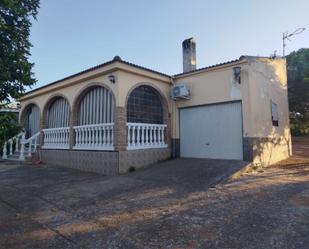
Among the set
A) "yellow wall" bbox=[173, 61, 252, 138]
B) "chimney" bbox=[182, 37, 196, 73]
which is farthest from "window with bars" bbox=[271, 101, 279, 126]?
"chimney" bbox=[182, 37, 196, 73]

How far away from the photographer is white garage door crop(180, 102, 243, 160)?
9.26 m

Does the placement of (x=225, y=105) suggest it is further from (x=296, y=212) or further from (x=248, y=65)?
(x=296, y=212)

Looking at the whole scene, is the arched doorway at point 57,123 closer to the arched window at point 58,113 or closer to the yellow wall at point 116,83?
the arched window at point 58,113

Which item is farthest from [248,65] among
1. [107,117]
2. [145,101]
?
[107,117]

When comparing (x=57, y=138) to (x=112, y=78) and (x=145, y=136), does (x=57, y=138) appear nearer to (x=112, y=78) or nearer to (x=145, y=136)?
(x=145, y=136)

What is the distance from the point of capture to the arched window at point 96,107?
9617 millimetres

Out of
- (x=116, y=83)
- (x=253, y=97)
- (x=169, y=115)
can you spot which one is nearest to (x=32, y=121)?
(x=116, y=83)

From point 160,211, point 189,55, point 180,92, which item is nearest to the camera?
point 160,211

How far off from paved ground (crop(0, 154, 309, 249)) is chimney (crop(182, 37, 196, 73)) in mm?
5834

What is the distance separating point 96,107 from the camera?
1017cm

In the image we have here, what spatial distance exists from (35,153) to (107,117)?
18.7ft

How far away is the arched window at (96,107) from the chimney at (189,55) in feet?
14.6

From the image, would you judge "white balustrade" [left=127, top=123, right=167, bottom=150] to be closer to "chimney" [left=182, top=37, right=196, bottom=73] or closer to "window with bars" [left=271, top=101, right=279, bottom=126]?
"chimney" [left=182, top=37, right=196, bottom=73]

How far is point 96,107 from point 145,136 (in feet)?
7.77
